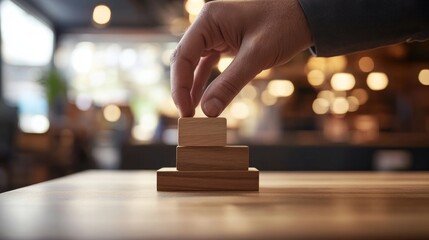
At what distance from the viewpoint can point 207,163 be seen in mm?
967

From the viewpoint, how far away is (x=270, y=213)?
625 millimetres

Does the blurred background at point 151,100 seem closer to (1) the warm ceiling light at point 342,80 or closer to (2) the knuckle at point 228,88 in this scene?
(1) the warm ceiling light at point 342,80

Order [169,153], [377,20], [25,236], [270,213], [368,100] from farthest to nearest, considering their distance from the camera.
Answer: [368,100]
[169,153]
[377,20]
[270,213]
[25,236]

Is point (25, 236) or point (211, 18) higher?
point (211, 18)

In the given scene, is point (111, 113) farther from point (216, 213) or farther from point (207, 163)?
point (216, 213)

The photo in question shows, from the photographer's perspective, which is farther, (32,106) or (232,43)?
(32,106)

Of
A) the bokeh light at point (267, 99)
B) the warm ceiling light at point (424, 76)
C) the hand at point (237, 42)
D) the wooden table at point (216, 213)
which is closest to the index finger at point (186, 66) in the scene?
the hand at point (237, 42)

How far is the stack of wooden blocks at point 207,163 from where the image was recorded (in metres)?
0.94

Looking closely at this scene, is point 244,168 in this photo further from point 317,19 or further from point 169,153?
point 169,153

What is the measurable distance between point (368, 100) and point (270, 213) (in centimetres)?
917

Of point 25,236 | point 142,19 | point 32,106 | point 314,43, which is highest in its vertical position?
point 142,19

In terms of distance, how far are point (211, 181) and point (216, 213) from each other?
1.02 feet

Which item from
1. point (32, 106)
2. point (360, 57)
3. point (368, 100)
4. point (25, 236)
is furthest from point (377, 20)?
point (32, 106)

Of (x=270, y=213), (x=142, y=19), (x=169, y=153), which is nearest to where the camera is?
(x=270, y=213)
